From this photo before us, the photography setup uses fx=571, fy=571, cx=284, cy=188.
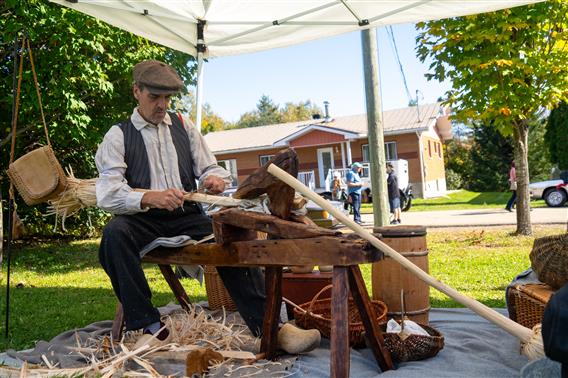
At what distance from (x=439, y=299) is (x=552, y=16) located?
4.66 m

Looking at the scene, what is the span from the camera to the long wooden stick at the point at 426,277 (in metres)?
2.40

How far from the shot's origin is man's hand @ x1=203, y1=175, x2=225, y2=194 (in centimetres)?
356

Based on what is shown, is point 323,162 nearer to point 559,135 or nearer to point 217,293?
point 559,135

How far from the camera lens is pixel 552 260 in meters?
3.17

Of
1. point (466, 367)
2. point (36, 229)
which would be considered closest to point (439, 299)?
point (466, 367)

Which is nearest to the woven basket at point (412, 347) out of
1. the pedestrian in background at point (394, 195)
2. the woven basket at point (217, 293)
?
the woven basket at point (217, 293)

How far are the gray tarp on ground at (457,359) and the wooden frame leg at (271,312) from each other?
176 millimetres

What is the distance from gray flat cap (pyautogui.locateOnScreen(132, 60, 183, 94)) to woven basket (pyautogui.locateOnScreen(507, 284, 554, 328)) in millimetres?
2405

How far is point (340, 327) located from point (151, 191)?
138 cm

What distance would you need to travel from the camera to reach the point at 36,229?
12812mm

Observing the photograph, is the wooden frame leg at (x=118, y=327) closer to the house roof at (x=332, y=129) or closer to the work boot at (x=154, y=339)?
the work boot at (x=154, y=339)

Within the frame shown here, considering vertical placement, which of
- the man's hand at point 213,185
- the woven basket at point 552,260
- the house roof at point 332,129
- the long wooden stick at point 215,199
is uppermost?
the house roof at point 332,129

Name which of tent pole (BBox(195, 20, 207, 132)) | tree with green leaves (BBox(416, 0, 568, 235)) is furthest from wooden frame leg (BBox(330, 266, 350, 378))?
tree with green leaves (BBox(416, 0, 568, 235))

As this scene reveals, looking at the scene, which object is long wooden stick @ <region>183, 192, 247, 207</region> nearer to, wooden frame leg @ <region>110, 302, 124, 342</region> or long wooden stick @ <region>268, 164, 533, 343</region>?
long wooden stick @ <region>268, 164, 533, 343</region>
